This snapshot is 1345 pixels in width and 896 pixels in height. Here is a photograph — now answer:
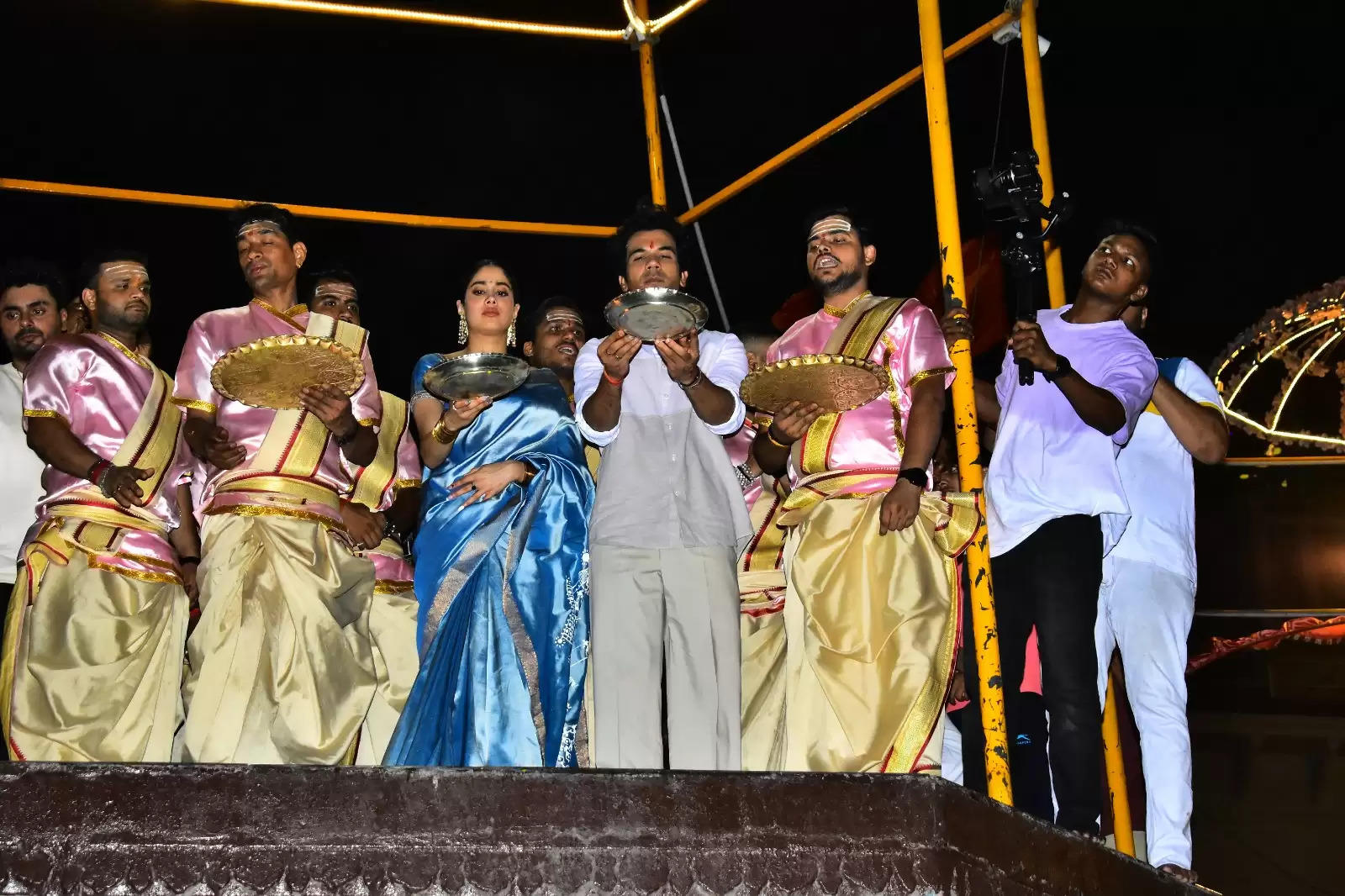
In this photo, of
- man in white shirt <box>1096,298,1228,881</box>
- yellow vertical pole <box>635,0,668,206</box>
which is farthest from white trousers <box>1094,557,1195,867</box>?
yellow vertical pole <box>635,0,668,206</box>

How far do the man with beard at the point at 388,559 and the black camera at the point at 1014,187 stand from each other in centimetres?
210

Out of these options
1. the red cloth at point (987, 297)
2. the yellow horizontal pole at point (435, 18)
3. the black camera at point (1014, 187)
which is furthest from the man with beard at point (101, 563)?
the red cloth at point (987, 297)

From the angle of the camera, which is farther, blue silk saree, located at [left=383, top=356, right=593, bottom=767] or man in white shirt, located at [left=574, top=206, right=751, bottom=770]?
blue silk saree, located at [left=383, top=356, right=593, bottom=767]

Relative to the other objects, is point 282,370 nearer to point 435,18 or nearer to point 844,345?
point 844,345

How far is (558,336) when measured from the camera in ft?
19.2

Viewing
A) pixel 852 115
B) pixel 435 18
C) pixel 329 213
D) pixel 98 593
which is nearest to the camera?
pixel 98 593

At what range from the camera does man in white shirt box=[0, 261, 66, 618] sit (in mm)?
5105

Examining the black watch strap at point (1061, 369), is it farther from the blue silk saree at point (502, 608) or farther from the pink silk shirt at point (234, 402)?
the pink silk shirt at point (234, 402)

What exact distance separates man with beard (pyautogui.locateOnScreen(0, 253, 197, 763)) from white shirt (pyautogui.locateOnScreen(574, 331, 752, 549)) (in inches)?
55.6

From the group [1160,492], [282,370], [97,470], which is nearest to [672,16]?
[282,370]

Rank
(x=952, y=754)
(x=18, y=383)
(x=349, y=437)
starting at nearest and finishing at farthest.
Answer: (x=349, y=437) → (x=952, y=754) → (x=18, y=383)

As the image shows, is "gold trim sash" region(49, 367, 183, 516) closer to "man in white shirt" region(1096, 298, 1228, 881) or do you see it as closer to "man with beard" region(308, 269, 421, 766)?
"man with beard" region(308, 269, 421, 766)

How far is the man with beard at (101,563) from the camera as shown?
441cm

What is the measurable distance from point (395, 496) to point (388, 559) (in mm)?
229
